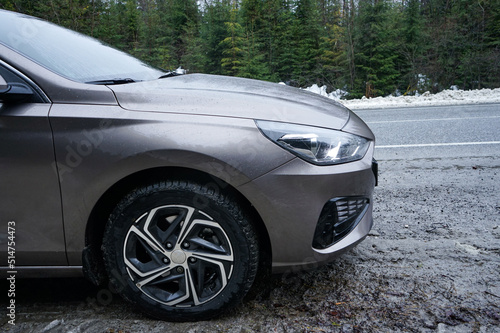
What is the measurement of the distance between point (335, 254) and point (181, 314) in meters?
0.80

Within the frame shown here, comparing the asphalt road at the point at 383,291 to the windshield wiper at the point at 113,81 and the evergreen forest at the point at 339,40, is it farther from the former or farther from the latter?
the evergreen forest at the point at 339,40

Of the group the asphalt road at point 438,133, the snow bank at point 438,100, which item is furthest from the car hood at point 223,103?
the snow bank at point 438,100

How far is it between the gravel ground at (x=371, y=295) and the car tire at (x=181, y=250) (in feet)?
0.46

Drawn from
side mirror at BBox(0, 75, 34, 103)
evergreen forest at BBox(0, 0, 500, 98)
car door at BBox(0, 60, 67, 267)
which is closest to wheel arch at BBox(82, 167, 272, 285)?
car door at BBox(0, 60, 67, 267)

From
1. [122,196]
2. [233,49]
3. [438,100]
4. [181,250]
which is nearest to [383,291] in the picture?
[181,250]

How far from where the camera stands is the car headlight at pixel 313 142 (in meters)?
1.62

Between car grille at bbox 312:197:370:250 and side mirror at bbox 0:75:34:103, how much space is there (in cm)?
146

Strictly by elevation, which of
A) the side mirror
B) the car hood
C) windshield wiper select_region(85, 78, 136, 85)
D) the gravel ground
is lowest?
the gravel ground

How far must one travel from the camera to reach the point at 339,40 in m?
22.0

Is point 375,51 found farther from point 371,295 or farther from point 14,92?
point 14,92

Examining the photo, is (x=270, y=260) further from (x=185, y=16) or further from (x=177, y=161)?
(x=185, y=16)

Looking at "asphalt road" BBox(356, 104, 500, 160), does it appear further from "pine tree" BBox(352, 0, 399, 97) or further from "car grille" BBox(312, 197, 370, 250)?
"pine tree" BBox(352, 0, 399, 97)

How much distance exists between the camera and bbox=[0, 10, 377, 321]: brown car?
1553 mm

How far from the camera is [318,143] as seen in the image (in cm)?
168
